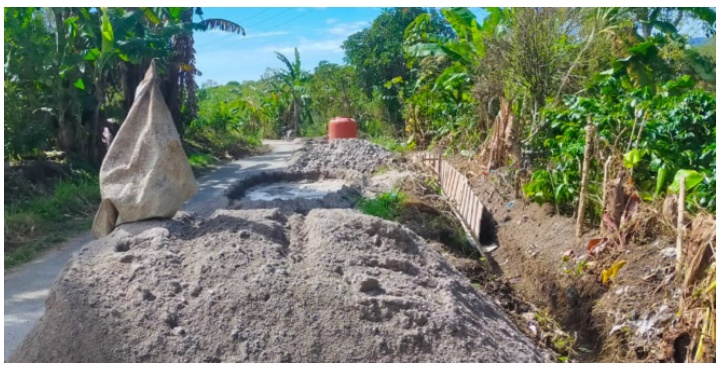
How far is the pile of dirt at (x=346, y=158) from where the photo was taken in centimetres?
1491

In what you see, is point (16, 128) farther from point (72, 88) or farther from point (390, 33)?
point (390, 33)

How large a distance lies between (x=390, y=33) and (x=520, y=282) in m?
16.5

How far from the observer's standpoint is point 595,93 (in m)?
10.0

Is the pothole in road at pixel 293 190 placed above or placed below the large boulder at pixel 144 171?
below

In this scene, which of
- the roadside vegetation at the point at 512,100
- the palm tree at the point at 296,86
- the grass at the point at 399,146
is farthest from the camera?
the palm tree at the point at 296,86

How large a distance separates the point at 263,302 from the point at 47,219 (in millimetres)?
6379

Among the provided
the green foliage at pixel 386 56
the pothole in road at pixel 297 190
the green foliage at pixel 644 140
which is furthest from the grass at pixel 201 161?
the green foliage at pixel 644 140

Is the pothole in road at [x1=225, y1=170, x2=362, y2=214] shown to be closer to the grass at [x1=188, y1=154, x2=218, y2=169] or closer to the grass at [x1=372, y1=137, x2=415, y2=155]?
the grass at [x1=372, y1=137, x2=415, y2=155]

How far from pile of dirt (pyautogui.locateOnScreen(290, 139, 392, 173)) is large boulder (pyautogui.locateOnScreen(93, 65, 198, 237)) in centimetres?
876

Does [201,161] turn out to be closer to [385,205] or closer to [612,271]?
[385,205]

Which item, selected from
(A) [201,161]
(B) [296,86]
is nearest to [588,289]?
(A) [201,161]

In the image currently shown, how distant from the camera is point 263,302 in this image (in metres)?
4.30

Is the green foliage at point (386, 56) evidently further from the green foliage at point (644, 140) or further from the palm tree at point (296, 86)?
the green foliage at point (644, 140)

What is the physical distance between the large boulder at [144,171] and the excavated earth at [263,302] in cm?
17
